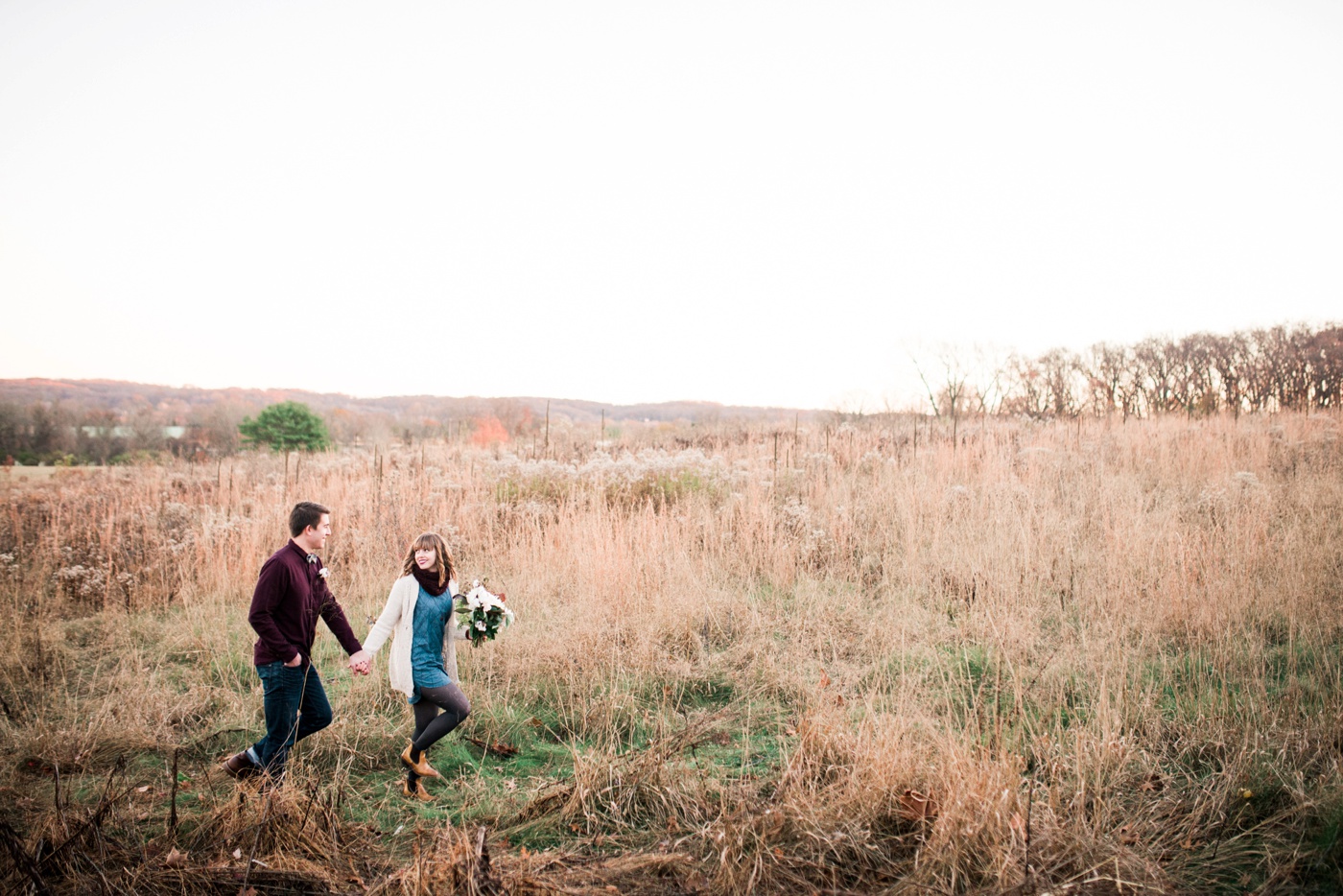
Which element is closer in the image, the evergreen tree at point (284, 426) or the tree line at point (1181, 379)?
the tree line at point (1181, 379)

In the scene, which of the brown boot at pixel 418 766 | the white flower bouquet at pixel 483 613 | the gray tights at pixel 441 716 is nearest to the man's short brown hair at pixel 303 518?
the white flower bouquet at pixel 483 613

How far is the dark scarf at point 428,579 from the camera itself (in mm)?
3494

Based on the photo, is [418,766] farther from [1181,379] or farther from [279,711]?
[1181,379]

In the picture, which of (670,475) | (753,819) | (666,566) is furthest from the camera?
(670,475)

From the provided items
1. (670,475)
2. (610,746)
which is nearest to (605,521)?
(670,475)

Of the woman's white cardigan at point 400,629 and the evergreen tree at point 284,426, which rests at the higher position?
the evergreen tree at point 284,426

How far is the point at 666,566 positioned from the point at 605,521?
130cm

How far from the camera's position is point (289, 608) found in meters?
3.36

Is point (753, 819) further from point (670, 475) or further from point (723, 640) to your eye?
point (670, 475)

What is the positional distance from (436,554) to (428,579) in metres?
0.14

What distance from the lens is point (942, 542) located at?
21.8 feet

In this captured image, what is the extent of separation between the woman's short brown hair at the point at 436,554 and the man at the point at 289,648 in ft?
1.35

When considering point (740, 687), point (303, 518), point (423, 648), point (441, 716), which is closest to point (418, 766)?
point (441, 716)

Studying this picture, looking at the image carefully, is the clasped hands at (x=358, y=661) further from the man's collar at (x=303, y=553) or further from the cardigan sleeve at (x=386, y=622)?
the man's collar at (x=303, y=553)
